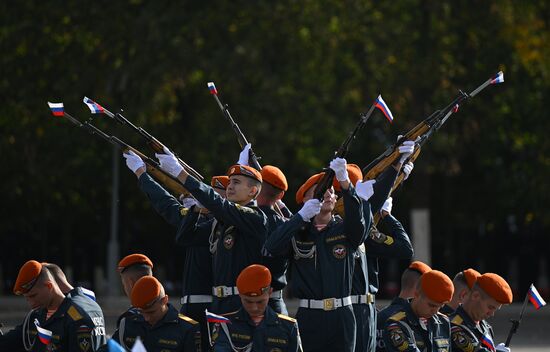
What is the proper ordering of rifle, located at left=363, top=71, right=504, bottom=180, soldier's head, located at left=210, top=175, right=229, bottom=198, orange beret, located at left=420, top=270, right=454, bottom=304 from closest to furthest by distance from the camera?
1. orange beret, located at left=420, top=270, right=454, bottom=304
2. rifle, located at left=363, top=71, right=504, bottom=180
3. soldier's head, located at left=210, top=175, right=229, bottom=198

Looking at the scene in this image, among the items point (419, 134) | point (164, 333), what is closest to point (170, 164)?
point (164, 333)

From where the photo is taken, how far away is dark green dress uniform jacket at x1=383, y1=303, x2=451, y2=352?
10.4m

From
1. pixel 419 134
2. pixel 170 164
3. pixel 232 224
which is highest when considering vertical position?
pixel 419 134

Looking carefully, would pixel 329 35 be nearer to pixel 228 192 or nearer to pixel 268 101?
pixel 268 101

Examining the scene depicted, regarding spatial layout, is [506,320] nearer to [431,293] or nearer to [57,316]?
[431,293]

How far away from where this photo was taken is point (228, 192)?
10.9 metres

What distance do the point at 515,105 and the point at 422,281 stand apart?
25.1m

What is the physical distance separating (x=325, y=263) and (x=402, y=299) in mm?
727

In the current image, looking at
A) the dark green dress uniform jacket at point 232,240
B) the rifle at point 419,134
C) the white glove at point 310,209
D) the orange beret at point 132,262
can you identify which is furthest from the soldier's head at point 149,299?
the rifle at point 419,134

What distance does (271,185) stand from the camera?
440 inches

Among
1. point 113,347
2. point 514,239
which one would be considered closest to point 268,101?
point 514,239

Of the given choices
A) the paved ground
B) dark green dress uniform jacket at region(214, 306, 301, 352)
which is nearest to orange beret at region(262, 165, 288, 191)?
dark green dress uniform jacket at region(214, 306, 301, 352)

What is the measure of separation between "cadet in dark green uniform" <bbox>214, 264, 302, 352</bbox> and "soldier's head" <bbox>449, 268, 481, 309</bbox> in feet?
7.64

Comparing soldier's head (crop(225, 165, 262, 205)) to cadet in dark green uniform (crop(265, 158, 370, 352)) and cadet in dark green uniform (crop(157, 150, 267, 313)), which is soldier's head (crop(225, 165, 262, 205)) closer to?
cadet in dark green uniform (crop(157, 150, 267, 313))
